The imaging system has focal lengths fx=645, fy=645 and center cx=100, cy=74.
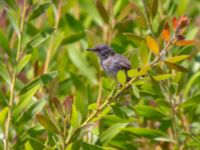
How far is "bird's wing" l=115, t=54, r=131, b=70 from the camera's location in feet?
8.40

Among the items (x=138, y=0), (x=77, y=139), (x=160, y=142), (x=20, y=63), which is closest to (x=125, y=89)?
(x=77, y=139)

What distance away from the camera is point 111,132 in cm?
252

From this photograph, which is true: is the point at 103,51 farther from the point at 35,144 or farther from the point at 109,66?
the point at 35,144

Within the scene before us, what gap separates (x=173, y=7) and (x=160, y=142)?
0.74m

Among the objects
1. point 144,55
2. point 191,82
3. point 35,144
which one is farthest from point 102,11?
point 35,144

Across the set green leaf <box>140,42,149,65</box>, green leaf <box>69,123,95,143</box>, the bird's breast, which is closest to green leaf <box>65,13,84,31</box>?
the bird's breast

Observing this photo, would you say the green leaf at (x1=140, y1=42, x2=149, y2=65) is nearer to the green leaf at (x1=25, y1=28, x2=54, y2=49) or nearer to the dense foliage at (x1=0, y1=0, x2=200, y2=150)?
the dense foliage at (x1=0, y1=0, x2=200, y2=150)

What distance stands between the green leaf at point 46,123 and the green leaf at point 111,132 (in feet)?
1.49

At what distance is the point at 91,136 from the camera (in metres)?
2.75

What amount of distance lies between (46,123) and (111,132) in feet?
1.62

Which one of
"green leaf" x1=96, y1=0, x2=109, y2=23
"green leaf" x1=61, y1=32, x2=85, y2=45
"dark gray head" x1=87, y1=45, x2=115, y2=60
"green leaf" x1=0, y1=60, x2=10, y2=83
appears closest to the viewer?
"green leaf" x1=0, y1=60, x2=10, y2=83

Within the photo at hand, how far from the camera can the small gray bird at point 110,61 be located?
8.52ft

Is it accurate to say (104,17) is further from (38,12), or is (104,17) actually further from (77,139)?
(77,139)

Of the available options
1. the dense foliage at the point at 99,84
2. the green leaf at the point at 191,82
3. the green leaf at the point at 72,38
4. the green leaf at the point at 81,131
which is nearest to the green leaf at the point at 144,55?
the dense foliage at the point at 99,84
